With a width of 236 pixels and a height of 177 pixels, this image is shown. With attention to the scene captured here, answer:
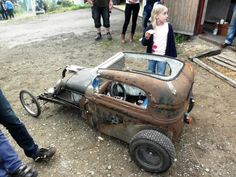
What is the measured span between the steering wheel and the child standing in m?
0.79

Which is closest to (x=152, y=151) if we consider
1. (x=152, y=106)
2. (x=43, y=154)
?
(x=152, y=106)

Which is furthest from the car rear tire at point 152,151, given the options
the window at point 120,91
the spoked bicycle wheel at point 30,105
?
the spoked bicycle wheel at point 30,105

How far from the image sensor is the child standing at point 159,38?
14.3 feet

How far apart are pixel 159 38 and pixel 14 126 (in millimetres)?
2792

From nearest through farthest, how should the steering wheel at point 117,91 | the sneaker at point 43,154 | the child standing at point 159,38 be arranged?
the sneaker at point 43,154
the steering wheel at point 117,91
the child standing at point 159,38

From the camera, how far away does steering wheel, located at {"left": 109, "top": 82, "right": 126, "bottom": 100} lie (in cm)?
398

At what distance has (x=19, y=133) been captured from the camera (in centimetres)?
323

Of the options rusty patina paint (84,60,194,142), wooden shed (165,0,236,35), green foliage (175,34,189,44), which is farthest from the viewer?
green foliage (175,34,189,44)

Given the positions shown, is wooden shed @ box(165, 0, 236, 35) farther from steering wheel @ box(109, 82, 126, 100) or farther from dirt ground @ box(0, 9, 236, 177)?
steering wheel @ box(109, 82, 126, 100)

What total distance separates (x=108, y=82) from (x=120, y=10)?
36.6 feet

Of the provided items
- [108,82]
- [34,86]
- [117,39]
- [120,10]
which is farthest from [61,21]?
[108,82]

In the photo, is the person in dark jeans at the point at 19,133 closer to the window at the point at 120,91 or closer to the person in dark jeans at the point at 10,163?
the person in dark jeans at the point at 10,163

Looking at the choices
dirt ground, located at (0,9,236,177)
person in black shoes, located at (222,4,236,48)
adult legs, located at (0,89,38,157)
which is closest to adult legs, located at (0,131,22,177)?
adult legs, located at (0,89,38,157)

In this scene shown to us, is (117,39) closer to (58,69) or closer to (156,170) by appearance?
(58,69)
